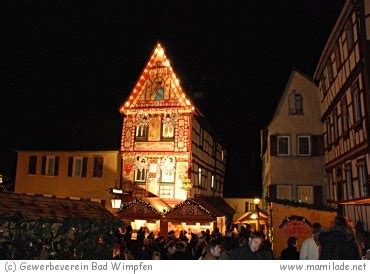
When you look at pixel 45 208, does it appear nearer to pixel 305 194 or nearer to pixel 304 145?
pixel 305 194

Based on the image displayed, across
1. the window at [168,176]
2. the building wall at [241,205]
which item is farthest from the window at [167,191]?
the building wall at [241,205]

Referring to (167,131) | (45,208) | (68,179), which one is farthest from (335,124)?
(68,179)

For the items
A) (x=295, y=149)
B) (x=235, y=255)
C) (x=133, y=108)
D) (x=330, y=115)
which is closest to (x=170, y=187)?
(x=133, y=108)

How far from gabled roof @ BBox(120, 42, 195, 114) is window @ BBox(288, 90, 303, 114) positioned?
7.12 m

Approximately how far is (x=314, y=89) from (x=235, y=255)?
69.1 ft

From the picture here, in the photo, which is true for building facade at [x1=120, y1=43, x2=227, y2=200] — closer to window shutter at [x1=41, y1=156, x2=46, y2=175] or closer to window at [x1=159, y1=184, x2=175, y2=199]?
window at [x1=159, y1=184, x2=175, y2=199]

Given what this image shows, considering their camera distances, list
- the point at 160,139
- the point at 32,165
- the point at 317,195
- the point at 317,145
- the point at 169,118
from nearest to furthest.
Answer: the point at 317,195 → the point at 317,145 → the point at 169,118 → the point at 160,139 → the point at 32,165

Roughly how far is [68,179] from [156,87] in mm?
9109

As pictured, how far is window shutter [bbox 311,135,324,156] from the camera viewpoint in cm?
2530

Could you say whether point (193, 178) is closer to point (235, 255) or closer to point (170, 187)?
point (170, 187)

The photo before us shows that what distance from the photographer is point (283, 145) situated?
2611 cm

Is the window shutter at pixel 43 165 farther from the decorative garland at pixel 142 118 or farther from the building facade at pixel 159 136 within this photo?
the decorative garland at pixel 142 118

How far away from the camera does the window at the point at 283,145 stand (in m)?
26.0

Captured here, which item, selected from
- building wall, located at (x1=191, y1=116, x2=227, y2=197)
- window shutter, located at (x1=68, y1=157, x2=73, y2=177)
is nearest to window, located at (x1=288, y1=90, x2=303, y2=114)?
building wall, located at (x1=191, y1=116, x2=227, y2=197)
